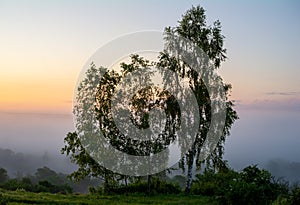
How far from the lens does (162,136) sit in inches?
937

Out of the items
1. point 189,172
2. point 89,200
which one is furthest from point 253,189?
point 189,172

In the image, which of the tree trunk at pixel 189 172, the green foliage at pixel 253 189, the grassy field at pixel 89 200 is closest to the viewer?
the green foliage at pixel 253 189

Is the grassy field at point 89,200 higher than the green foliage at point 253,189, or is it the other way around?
the green foliage at point 253,189

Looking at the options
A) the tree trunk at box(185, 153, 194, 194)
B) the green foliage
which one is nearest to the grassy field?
the green foliage

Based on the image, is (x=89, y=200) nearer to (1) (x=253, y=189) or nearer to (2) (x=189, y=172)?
(1) (x=253, y=189)

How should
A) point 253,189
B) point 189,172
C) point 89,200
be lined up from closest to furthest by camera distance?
point 253,189, point 89,200, point 189,172

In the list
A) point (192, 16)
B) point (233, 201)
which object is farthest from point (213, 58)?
point (233, 201)

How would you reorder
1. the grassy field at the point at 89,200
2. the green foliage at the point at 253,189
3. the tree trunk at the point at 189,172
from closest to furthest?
the green foliage at the point at 253,189, the grassy field at the point at 89,200, the tree trunk at the point at 189,172

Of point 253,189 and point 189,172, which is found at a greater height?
point 189,172

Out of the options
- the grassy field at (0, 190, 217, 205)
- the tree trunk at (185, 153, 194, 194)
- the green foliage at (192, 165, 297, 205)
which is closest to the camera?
the green foliage at (192, 165, 297, 205)

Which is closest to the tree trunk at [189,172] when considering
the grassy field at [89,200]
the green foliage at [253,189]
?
the grassy field at [89,200]

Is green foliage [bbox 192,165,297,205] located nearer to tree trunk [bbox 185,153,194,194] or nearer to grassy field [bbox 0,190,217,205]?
grassy field [bbox 0,190,217,205]

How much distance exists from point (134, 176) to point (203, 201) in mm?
5158

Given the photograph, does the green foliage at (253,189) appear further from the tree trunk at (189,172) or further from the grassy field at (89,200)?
the tree trunk at (189,172)
